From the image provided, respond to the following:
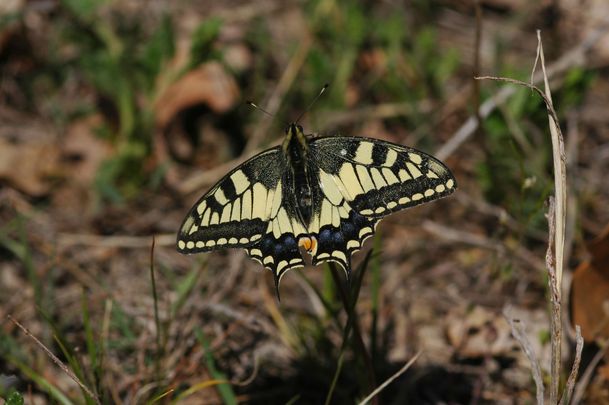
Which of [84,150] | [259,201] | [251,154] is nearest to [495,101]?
[251,154]

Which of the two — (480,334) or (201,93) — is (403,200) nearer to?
(480,334)

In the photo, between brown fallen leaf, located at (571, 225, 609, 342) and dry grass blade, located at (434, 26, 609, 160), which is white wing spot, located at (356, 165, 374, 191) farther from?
dry grass blade, located at (434, 26, 609, 160)

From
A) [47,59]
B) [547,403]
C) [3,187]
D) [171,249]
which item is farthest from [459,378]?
[47,59]

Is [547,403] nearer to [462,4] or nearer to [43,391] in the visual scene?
[43,391]

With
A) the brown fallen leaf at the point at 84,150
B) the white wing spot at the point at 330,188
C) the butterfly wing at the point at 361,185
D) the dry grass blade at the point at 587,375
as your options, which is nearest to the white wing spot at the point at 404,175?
the butterfly wing at the point at 361,185

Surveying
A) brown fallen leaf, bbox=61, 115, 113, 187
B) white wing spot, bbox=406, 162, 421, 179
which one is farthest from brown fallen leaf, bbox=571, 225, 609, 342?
brown fallen leaf, bbox=61, 115, 113, 187

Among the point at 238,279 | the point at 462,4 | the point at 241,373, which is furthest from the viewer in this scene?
the point at 462,4
